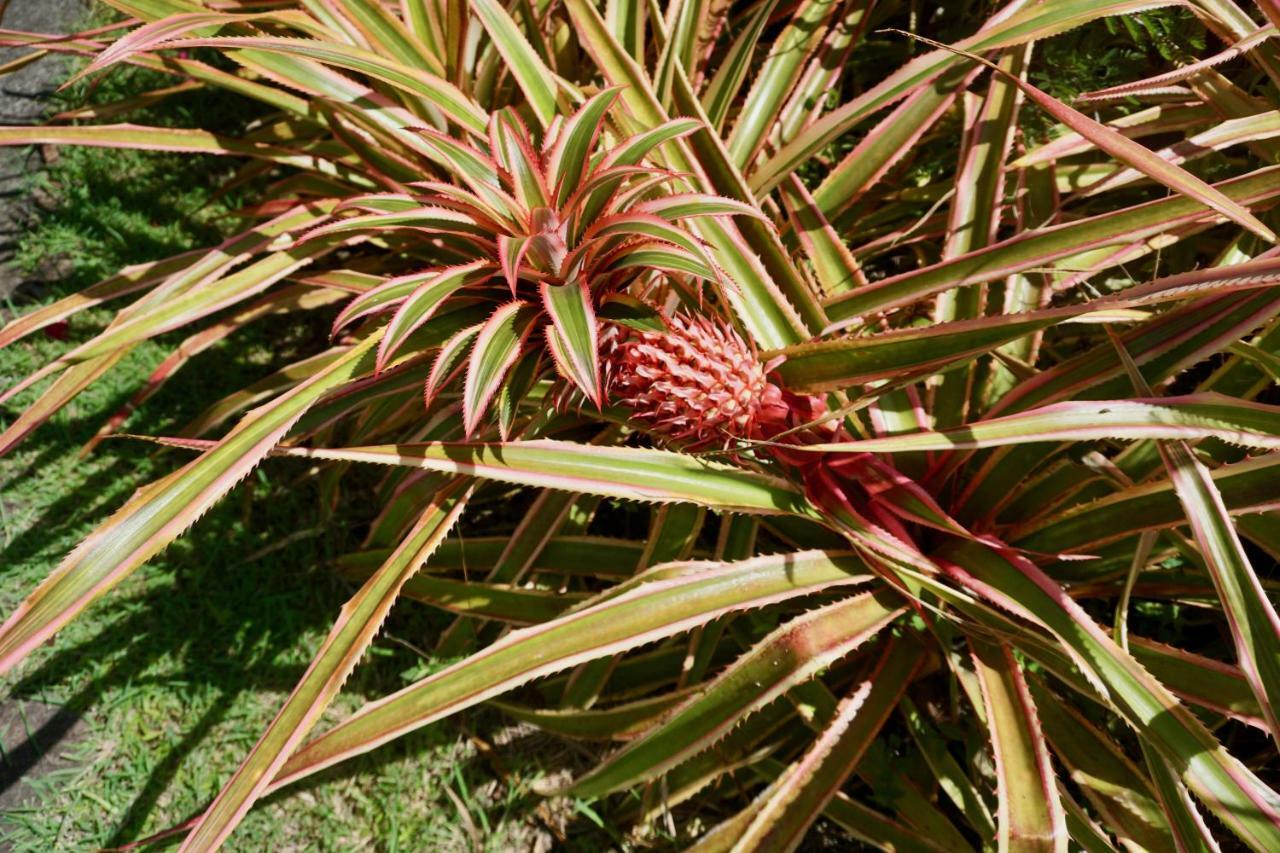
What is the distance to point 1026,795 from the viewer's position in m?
1.43

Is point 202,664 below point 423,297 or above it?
below

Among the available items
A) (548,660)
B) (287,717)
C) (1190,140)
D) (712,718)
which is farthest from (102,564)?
(1190,140)

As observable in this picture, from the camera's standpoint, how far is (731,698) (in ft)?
4.94

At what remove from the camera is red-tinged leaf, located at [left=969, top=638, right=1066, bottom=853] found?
138 cm

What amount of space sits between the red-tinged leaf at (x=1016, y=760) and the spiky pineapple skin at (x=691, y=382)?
23.8 inches

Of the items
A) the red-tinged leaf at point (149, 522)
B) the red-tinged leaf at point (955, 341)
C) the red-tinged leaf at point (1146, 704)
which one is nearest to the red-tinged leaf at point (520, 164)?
the red-tinged leaf at point (149, 522)

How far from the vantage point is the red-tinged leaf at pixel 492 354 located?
1.34m

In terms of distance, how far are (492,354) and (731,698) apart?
0.69 m

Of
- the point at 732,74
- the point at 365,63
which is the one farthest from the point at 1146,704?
the point at 365,63

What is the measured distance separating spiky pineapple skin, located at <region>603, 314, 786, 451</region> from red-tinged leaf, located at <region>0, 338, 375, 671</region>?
45cm

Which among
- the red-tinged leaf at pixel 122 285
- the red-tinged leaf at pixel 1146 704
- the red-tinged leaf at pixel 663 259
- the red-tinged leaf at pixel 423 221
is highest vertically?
the red-tinged leaf at pixel 423 221

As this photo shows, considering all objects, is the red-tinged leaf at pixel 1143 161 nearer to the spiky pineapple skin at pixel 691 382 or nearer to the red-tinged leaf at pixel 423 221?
the spiky pineapple skin at pixel 691 382

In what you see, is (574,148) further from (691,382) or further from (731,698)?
(731,698)

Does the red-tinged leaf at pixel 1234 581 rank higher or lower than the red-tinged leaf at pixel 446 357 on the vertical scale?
lower
